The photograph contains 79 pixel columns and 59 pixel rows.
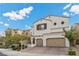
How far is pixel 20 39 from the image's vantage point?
12.7 ft

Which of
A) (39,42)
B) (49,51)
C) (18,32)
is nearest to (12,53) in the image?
(18,32)

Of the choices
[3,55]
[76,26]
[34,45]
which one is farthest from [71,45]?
[3,55]

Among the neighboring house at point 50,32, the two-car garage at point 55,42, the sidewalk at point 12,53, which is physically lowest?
the sidewalk at point 12,53

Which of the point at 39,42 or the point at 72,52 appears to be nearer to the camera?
the point at 72,52

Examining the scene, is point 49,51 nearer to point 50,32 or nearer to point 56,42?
point 56,42

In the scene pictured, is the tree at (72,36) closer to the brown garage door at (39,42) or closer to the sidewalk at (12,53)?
the brown garage door at (39,42)

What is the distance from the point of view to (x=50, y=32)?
383 cm

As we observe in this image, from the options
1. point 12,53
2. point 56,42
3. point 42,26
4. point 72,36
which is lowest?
point 12,53

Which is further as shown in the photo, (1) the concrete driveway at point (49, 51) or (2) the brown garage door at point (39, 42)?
(2) the brown garage door at point (39, 42)

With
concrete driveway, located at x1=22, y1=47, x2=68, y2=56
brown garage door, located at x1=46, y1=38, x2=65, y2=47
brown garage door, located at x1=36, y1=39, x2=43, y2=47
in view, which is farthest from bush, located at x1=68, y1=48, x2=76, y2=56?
brown garage door, located at x1=36, y1=39, x2=43, y2=47

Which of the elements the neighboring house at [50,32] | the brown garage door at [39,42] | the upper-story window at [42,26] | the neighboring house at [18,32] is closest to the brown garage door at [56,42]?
the neighboring house at [50,32]

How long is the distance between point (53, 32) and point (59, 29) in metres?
0.13

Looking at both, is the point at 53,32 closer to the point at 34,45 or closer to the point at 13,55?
the point at 34,45

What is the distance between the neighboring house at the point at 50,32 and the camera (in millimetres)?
3768
